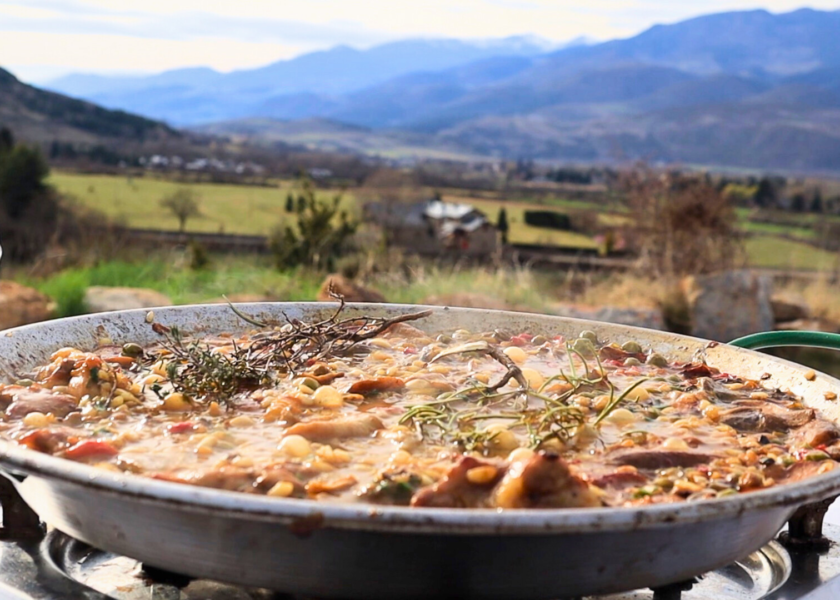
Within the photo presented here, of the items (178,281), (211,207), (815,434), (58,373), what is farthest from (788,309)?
(211,207)

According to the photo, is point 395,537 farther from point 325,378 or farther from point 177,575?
point 325,378

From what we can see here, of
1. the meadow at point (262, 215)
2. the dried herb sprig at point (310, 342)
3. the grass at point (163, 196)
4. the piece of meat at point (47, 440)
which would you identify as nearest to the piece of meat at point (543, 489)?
the piece of meat at point (47, 440)

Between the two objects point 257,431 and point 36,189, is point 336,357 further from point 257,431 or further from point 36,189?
point 36,189

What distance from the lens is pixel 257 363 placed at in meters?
2.52

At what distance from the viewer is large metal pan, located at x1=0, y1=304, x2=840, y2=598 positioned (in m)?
1.30

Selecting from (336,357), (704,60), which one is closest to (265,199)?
(336,357)

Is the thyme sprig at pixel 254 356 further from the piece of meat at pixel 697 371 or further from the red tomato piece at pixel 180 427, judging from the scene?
the piece of meat at pixel 697 371

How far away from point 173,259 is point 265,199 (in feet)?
40.5

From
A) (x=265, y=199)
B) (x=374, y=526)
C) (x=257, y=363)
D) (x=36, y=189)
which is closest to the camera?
(x=374, y=526)

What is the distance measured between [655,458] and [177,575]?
3.53ft

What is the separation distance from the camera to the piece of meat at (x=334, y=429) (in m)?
1.95

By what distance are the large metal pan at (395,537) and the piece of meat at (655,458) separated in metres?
0.25

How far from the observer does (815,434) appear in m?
2.10

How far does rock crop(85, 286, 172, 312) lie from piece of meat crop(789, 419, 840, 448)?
8149 millimetres
